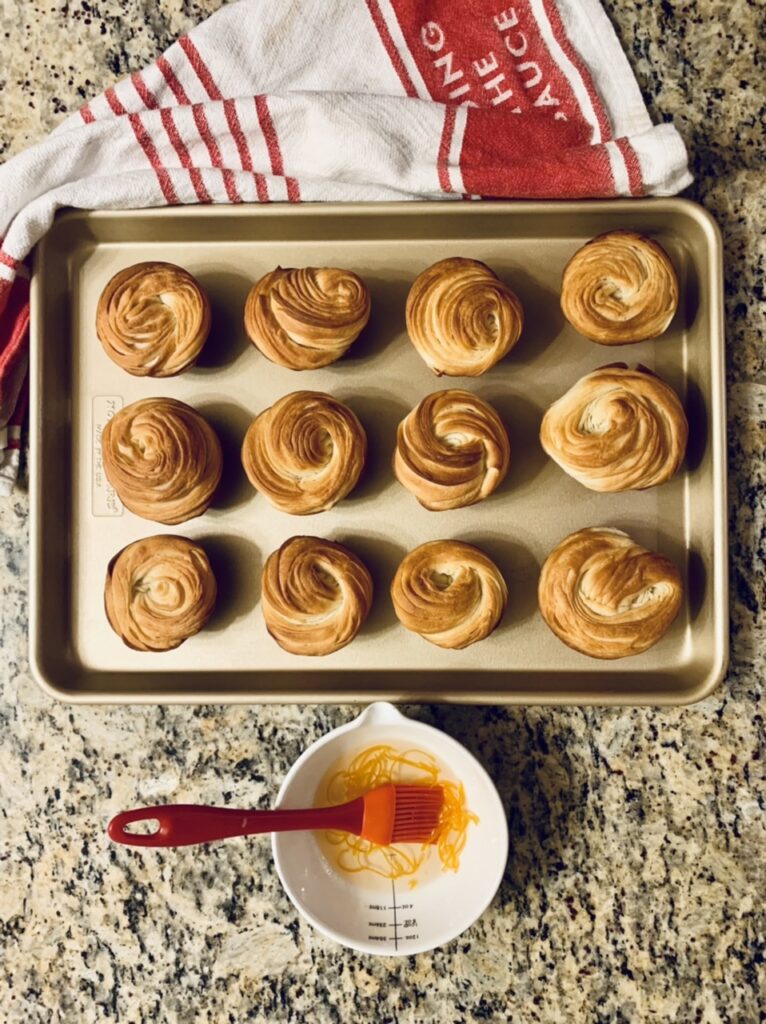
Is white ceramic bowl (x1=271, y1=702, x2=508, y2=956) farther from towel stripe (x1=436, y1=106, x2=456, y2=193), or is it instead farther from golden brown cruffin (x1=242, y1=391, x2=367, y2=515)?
towel stripe (x1=436, y1=106, x2=456, y2=193)

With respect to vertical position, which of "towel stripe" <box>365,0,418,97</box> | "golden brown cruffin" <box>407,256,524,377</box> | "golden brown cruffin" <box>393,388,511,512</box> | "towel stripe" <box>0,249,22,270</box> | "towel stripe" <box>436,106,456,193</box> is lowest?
"golden brown cruffin" <box>393,388,511,512</box>

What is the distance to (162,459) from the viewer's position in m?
1.38

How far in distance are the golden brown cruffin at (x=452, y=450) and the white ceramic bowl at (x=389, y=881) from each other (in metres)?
0.34

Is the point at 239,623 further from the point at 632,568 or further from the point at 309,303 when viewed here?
the point at 632,568

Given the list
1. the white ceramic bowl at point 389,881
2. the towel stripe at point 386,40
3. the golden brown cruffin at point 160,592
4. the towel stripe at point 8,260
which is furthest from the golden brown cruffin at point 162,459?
the towel stripe at point 386,40

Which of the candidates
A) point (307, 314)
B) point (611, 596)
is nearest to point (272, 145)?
point (307, 314)

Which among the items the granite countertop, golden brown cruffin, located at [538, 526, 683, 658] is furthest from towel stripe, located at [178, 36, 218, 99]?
golden brown cruffin, located at [538, 526, 683, 658]

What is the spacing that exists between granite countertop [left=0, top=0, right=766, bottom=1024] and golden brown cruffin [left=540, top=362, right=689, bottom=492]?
18 cm

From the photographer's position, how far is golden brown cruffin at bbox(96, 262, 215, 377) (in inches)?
55.7

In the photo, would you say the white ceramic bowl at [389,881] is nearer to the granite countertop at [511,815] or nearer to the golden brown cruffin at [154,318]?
the granite countertop at [511,815]

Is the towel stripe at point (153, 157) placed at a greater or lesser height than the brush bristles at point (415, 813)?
greater

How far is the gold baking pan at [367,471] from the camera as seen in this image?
Result: 1.47 meters

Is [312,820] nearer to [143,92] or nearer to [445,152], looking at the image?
[445,152]

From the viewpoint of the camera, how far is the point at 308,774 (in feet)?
4.58
